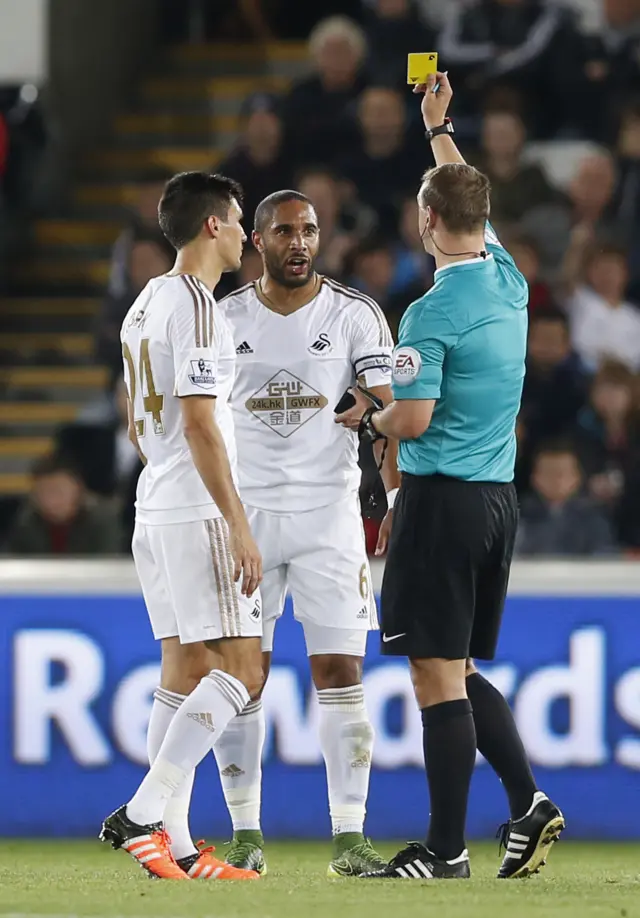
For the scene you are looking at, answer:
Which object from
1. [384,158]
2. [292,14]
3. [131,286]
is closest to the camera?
[131,286]

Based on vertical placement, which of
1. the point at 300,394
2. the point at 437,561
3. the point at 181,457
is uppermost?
the point at 300,394

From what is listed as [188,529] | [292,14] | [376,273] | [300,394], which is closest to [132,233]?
[376,273]

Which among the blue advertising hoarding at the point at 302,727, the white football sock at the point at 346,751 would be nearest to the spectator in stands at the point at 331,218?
the blue advertising hoarding at the point at 302,727

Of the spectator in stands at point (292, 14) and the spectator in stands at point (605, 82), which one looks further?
the spectator in stands at point (292, 14)

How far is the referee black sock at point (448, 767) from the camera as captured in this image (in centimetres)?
511

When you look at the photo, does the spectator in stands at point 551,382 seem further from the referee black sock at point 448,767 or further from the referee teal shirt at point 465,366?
the referee black sock at point 448,767

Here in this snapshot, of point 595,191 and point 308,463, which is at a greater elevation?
point 595,191

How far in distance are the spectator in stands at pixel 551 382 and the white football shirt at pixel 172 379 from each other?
4.23 metres

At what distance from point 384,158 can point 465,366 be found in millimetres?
5609

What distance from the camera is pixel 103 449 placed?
998 centimetres

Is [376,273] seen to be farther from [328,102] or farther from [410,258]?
[328,102]

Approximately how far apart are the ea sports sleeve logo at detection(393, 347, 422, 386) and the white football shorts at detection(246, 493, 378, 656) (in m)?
0.89

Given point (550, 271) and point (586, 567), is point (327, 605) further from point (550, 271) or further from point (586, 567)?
point (550, 271)

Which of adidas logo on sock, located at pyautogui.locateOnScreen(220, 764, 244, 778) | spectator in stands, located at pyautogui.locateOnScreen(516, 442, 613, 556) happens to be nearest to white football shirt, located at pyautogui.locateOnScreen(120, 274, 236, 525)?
adidas logo on sock, located at pyautogui.locateOnScreen(220, 764, 244, 778)
